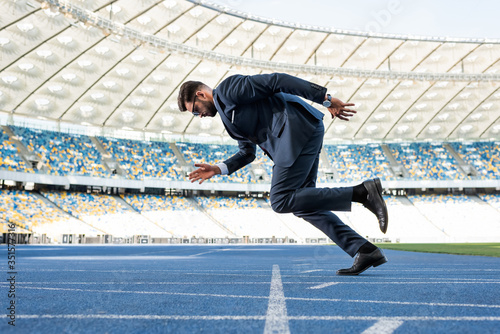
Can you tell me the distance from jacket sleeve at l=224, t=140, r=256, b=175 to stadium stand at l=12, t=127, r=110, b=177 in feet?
120

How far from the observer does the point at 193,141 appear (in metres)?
47.7

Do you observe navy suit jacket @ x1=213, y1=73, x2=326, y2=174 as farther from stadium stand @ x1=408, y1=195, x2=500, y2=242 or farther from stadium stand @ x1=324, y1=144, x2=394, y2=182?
stadium stand @ x1=324, y1=144, x2=394, y2=182

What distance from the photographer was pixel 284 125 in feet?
12.2

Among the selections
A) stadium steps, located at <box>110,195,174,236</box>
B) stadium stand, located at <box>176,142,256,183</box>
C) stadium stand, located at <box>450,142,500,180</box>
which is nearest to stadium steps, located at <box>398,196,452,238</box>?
stadium stand, located at <box>450,142,500,180</box>

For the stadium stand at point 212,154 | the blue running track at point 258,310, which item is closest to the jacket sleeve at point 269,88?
the blue running track at point 258,310

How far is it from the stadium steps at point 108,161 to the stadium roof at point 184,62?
5.24 feet

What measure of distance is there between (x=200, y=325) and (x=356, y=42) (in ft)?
112

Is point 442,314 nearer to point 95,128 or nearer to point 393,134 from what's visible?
point 95,128

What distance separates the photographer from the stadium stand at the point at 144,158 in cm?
4328

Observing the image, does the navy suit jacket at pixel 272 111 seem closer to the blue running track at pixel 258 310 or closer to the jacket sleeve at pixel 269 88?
the jacket sleeve at pixel 269 88

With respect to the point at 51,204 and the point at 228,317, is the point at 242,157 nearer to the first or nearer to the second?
the point at 228,317

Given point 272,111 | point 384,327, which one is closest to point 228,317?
point 384,327

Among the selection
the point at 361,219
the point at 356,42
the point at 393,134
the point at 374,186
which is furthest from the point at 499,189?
the point at 374,186

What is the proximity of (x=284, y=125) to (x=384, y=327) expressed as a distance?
2.29m
